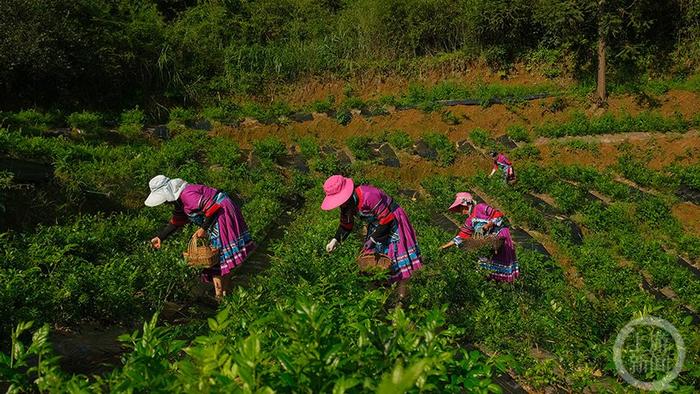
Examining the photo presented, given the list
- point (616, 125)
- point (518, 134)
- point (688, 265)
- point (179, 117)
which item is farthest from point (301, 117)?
point (688, 265)

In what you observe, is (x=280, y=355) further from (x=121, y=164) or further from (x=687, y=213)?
(x=687, y=213)

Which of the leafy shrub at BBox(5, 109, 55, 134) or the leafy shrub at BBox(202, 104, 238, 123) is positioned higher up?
the leafy shrub at BBox(5, 109, 55, 134)

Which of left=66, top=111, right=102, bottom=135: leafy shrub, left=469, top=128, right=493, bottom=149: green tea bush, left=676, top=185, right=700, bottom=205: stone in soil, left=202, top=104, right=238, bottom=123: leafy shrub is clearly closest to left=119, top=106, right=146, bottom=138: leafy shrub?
left=66, top=111, right=102, bottom=135: leafy shrub

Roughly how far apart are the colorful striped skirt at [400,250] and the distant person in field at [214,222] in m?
1.52

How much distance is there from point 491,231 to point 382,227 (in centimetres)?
172

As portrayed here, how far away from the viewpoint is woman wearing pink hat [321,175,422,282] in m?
5.02

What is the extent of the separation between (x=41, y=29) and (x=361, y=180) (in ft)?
29.8

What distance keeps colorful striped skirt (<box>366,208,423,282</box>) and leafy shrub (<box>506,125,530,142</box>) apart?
11.8 metres

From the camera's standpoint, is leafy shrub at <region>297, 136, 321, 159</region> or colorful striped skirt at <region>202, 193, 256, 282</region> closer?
colorful striped skirt at <region>202, 193, 256, 282</region>

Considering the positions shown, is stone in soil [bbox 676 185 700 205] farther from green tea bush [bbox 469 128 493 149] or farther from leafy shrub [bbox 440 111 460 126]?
leafy shrub [bbox 440 111 460 126]

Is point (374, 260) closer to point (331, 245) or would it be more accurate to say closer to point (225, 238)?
point (331, 245)

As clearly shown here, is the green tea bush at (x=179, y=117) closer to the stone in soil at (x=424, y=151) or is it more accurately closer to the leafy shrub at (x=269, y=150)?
the leafy shrub at (x=269, y=150)

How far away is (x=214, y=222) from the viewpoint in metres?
5.57

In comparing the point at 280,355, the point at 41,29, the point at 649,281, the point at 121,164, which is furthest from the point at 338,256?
the point at 41,29
